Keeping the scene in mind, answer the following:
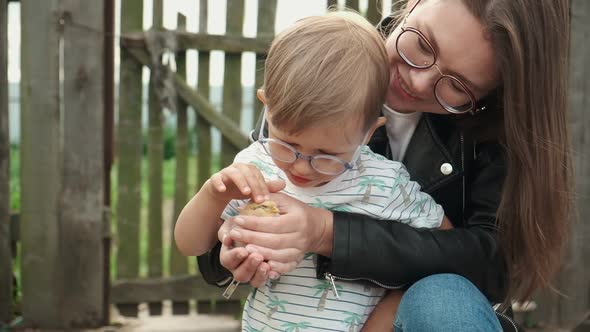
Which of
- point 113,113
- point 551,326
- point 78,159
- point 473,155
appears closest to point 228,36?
point 113,113

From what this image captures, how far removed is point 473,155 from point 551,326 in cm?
235

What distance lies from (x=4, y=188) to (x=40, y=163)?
0.69 feet

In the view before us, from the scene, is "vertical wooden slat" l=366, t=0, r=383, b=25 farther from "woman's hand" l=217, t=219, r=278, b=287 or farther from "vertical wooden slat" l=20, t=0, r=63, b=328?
"woman's hand" l=217, t=219, r=278, b=287

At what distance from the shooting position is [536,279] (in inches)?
74.8

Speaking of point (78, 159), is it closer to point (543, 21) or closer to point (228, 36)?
point (228, 36)

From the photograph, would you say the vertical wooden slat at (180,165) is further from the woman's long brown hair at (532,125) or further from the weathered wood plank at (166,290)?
the woman's long brown hair at (532,125)

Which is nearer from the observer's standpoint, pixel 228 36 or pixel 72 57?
pixel 72 57

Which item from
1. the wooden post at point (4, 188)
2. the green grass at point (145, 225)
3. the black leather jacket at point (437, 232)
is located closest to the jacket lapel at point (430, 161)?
the black leather jacket at point (437, 232)

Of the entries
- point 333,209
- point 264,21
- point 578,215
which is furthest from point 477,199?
point 264,21

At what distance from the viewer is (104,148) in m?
3.56

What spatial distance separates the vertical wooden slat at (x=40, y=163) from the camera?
3.39 meters

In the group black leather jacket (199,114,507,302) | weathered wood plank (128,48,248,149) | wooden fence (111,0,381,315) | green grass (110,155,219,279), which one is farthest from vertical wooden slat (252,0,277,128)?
black leather jacket (199,114,507,302)

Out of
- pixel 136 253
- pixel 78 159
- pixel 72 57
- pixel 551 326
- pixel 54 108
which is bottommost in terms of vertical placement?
pixel 551 326

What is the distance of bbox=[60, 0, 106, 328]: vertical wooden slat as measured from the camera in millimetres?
3422
